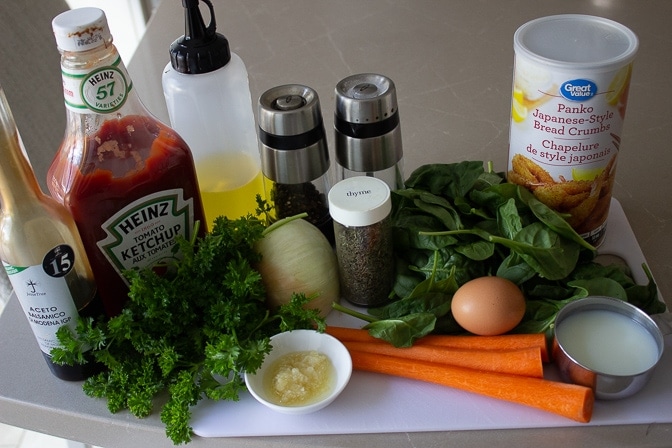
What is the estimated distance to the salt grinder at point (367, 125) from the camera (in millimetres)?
967

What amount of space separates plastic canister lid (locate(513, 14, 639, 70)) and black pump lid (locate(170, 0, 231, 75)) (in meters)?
0.37

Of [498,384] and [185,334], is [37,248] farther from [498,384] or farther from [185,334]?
[498,384]

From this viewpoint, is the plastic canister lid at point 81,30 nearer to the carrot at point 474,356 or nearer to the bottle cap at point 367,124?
the bottle cap at point 367,124

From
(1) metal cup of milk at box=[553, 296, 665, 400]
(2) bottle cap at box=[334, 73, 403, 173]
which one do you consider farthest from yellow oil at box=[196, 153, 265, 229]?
(1) metal cup of milk at box=[553, 296, 665, 400]

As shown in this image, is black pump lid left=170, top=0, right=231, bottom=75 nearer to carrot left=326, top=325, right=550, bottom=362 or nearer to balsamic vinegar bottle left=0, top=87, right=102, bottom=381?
balsamic vinegar bottle left=0, top=87, right=102, bottom=381

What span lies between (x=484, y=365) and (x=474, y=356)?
0.02 m

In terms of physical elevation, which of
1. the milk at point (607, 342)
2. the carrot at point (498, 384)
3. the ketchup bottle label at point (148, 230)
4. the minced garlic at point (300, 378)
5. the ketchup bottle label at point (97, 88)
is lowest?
the carrot at point (498, 384)

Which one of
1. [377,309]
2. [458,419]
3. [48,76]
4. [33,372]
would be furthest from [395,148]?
[48,76]

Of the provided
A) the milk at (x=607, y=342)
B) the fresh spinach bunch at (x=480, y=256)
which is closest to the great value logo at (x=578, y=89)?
the fresh spinach bunch at (x=480, y=256)

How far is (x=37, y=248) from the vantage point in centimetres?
82

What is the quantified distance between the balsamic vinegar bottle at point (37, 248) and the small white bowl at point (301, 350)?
22 centimetres

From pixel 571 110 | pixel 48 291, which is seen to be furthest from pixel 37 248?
pixel 571 110

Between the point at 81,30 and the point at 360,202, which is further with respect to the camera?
the point at 360,202

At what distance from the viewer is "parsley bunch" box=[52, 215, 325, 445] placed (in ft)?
2.83
